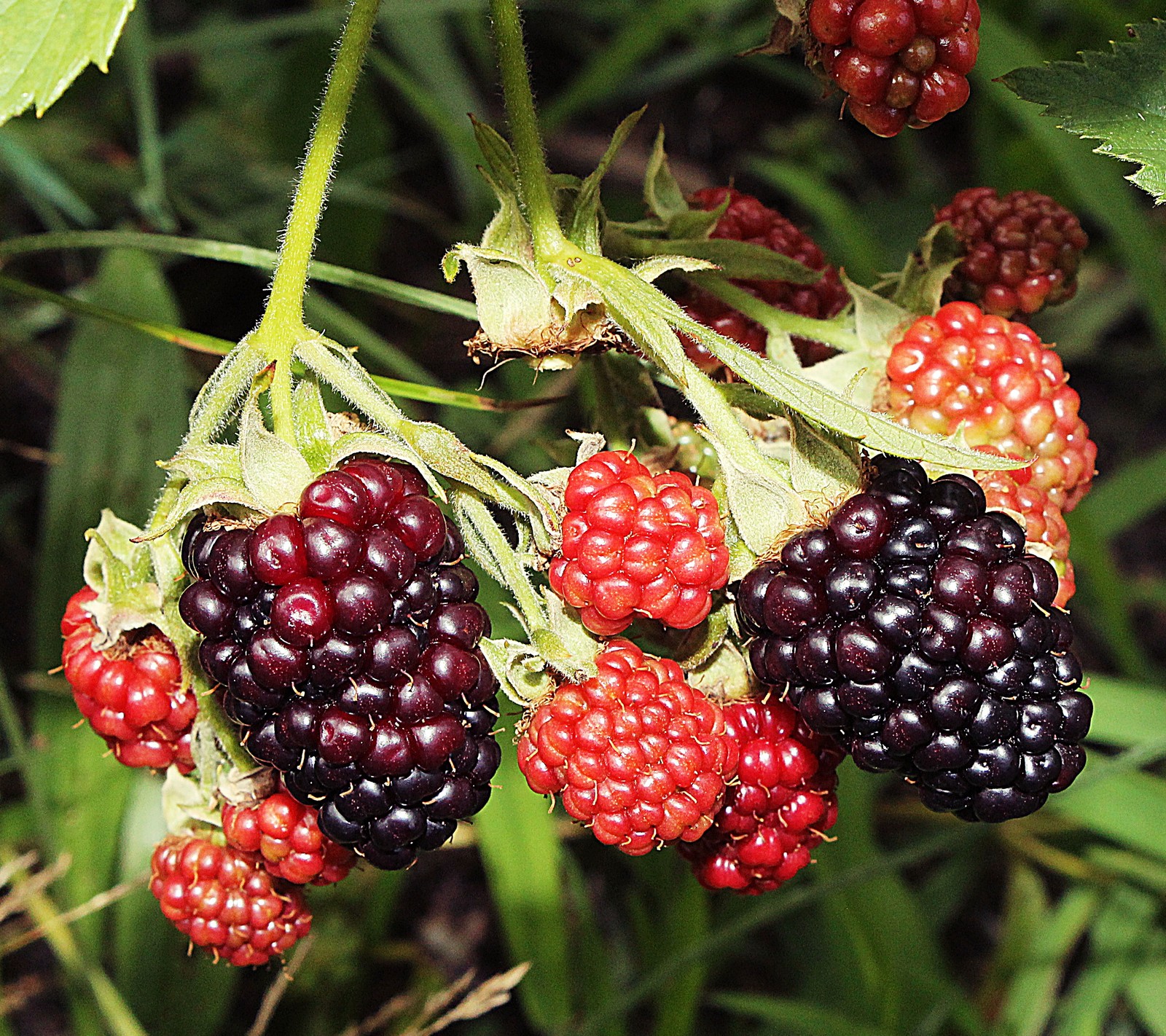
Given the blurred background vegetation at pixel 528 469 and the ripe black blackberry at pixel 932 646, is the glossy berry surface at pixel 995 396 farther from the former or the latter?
the blurred background vegetation at pixel 528 469

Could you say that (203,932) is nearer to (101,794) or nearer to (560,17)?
(101,794)

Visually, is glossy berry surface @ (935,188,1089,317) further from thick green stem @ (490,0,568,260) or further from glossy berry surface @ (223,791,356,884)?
glossy berry surface @ (223,791,356,884)

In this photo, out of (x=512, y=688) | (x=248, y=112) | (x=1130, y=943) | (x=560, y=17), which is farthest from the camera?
(x=560, y=17)

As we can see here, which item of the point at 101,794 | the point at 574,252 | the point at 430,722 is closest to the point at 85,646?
the point at 430,722

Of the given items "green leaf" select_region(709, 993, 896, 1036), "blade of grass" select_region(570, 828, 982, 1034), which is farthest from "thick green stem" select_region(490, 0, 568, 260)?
"green leaf" select_region(709, 993, 896, 1036)

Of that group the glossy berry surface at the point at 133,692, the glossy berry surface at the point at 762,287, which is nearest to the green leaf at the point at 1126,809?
the glossy berry surface at the point at 762,287

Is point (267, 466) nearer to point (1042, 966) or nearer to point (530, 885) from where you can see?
point (530, 885)

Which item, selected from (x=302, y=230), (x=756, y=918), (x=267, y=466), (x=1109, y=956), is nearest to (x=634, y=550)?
(x=267, y=466)

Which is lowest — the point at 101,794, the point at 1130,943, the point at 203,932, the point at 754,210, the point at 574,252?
the point at 1130,943
